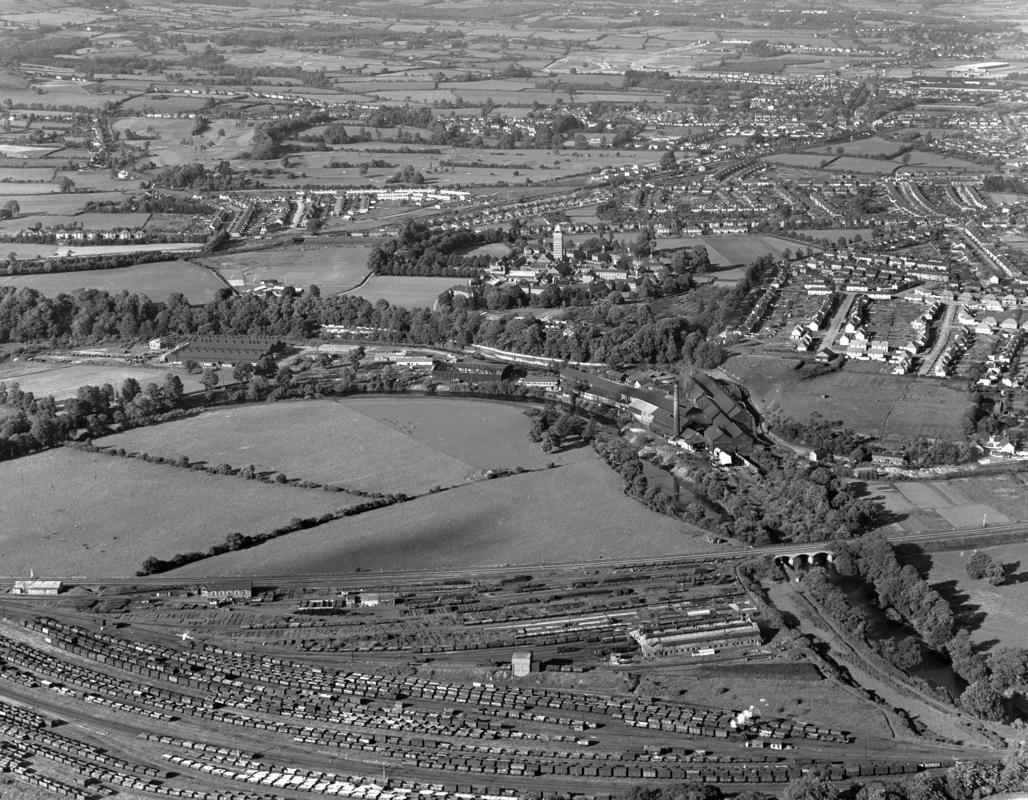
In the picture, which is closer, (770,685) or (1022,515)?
(770,685)

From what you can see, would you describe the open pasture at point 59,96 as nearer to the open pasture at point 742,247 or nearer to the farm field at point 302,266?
the farm field at point 302,266

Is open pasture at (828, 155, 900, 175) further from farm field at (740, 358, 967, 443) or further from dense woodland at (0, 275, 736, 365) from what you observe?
farm field at (740, 358, 967, 443)

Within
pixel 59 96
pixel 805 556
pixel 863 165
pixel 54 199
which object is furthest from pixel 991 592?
pixel 59 96

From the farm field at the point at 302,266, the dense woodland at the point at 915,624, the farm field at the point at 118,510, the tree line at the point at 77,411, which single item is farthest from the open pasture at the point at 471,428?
the farm field at the point at 302,266

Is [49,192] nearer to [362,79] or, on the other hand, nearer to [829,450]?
[362,79]

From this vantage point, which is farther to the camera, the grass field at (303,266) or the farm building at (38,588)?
the grass field at (303,266)

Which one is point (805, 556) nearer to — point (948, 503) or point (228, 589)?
point (948, 503)

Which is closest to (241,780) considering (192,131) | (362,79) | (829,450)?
(829,450)
